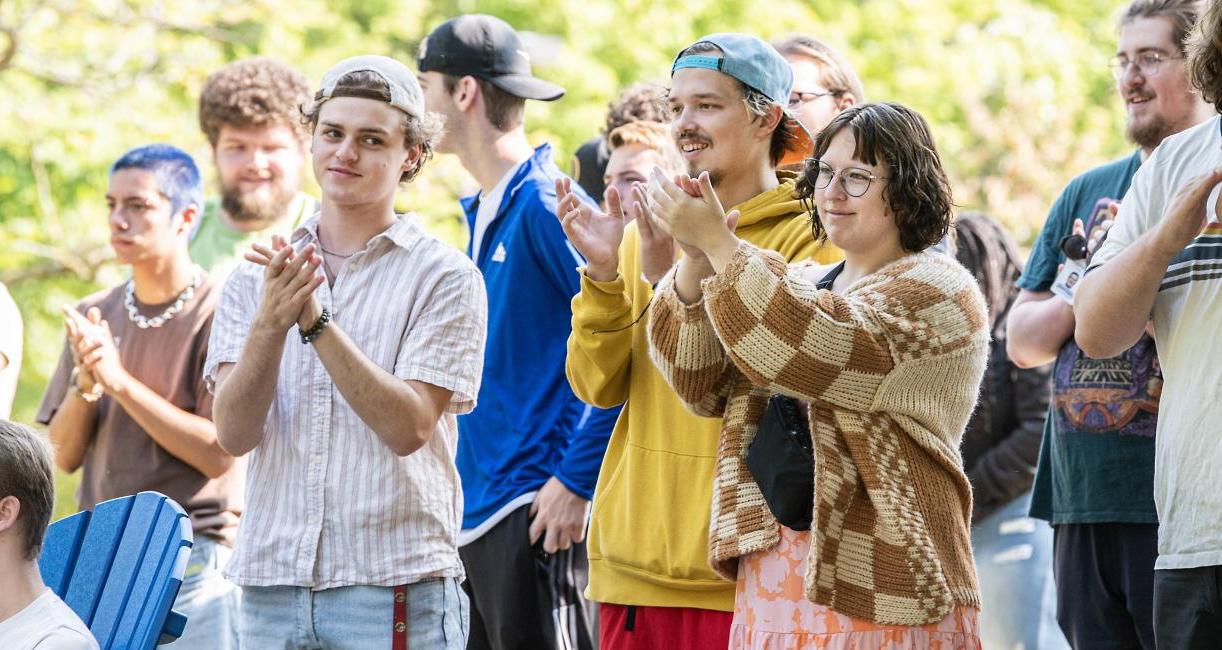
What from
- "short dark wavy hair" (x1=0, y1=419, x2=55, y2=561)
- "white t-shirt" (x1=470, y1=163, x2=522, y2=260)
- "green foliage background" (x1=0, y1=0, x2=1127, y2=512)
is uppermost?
"green foliage background" (x1=0, y1=0, x2=1127, y2=512)

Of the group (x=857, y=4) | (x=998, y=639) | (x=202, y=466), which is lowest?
(x=998, y=639)

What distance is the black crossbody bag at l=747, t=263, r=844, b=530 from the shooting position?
3059mm

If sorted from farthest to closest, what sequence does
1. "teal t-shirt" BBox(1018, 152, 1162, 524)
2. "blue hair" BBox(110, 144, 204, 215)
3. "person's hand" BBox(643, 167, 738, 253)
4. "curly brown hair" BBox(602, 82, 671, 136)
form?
"curly brown hair" BBox(602, 82, 671, 136) → "blue hair" BBox(110, 144, 204, 215) → "teal t-shirt" BBox(1018, 152, 1162, 524) → "person's hand" BBox(643, 167, 738, 253)

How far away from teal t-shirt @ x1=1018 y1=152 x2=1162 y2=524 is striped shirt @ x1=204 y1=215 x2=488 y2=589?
5.47ft

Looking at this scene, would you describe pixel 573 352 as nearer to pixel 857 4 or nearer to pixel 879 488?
pixel 879 488

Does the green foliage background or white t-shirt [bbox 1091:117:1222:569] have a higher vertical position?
the green foliage background

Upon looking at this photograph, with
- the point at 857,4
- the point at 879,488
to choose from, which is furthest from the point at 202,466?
the point at 857,4

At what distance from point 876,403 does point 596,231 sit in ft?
2.66

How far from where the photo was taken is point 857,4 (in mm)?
14547

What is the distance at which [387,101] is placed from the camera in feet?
12.4

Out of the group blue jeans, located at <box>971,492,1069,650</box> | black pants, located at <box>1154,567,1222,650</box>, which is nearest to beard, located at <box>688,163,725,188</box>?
black pants, located at <box>1154,567,1222,650</box>

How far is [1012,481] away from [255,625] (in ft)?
11.1

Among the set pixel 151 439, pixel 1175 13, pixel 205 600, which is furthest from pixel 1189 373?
pixel 151 439

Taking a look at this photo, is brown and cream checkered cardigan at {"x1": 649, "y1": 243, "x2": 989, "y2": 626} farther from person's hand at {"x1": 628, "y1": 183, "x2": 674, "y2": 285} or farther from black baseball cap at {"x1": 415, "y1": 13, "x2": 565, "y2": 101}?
black baseball cap at {"x1": 415, "y1": 13, "x2": 565, "y2": 101}
